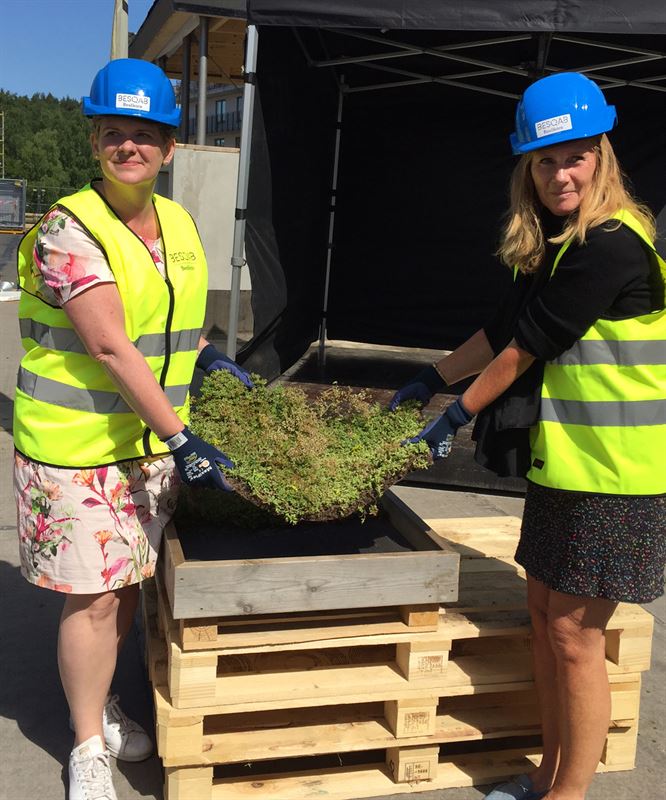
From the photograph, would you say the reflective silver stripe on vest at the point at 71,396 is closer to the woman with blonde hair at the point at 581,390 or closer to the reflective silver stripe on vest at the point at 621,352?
the woman with blonde hair at the point at 581,390

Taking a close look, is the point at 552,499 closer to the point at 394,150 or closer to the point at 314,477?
the point at 314,477

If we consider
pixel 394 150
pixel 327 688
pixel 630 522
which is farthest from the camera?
pixel 394 150

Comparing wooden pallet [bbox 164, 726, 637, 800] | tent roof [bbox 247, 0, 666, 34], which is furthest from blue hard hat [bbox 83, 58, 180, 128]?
tent roof [bbox 247, 0, 666, 34]

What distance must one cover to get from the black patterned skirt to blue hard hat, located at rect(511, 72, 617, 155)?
0.96 metres

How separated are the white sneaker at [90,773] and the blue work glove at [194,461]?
0.92 meters

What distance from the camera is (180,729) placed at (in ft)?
7.68

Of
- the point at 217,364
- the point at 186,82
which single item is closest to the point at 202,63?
the point at 186,82

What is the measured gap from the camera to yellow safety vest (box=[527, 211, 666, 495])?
86.4 inches

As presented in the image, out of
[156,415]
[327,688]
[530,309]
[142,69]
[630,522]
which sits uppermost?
[142,69]

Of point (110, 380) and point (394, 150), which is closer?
point (110, 380)

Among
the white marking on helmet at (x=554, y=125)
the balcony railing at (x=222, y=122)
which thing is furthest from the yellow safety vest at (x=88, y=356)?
the balcony railing at (x=222, y=122)

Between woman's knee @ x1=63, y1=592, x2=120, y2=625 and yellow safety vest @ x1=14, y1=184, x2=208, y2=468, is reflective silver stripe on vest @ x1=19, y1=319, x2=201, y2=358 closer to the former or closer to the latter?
yellow safety vest @ x1=14, y1=184, x2=208, y2=468

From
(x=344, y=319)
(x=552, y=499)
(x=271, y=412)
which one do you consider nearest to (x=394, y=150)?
(x=344, y=319)

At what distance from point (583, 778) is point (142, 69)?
2.35 m
